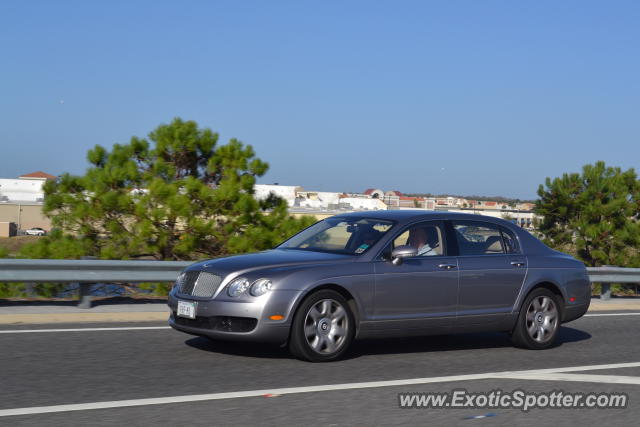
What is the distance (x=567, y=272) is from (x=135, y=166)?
10699 millimetres

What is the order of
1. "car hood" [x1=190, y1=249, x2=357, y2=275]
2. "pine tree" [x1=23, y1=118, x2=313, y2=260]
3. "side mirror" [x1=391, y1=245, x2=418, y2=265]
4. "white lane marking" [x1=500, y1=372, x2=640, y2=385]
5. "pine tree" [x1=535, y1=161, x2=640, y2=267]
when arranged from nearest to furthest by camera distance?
"white lane marking" [x1=500, y1=372, x2=640, y2=385]
"car hood" [x1=190, y1=249, x2=357, y2=275]
"side mirror" [x1=391, y1=245, x2=418, y2=265]
"pine tree" [x1=23, y1=118, x2=313, y2=260]
"pine tree" [x1=535, y1=161, x2=640, y2=267]

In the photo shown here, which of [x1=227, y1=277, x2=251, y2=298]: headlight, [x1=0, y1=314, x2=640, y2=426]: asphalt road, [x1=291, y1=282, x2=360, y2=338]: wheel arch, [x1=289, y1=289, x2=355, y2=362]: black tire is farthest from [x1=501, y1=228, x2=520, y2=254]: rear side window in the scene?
[x1=227, y1=277, x2=251, y2=298]: headlight

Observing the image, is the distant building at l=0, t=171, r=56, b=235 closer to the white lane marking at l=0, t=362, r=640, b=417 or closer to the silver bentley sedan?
the silver bentley sedan

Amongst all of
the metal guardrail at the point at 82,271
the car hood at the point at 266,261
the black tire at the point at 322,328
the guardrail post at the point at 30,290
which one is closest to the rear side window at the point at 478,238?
the car hood at the point at 266,261

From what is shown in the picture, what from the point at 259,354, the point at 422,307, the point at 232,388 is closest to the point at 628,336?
the point at 422,307

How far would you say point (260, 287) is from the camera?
7746 mm

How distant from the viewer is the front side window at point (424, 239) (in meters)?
8.94

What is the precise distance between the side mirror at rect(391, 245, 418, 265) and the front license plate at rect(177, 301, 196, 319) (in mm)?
2017

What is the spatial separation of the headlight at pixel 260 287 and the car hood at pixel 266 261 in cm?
17

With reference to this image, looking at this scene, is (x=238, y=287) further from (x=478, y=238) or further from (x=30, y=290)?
(x=30, y=290)

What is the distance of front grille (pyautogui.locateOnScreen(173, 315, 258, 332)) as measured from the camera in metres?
7.71

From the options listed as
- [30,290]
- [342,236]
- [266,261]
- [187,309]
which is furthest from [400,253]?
[30,290]

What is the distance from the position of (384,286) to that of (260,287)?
1.33 meters

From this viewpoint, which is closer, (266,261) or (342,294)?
(266,261)
